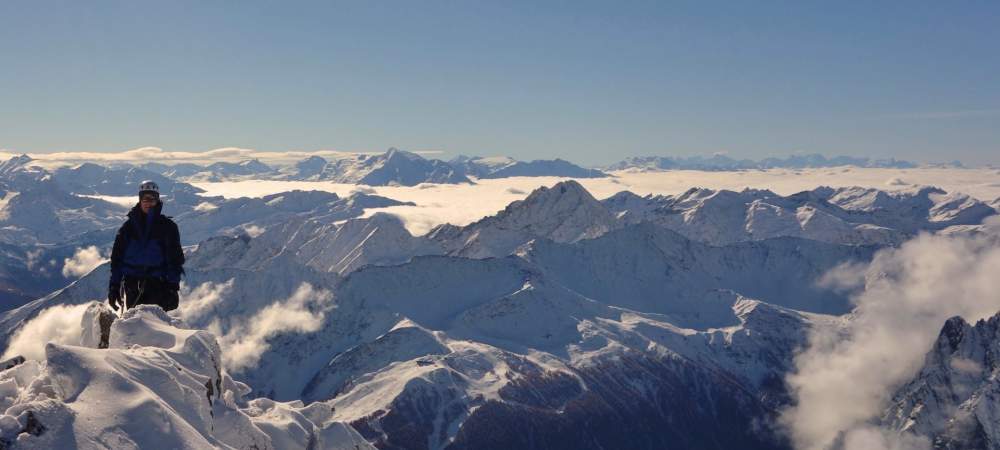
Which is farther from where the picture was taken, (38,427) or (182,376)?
(182,376)

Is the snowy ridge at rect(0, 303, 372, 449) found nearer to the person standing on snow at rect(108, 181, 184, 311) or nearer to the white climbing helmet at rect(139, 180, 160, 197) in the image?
the person standing on snow at rect(108, 181, 184, 311)

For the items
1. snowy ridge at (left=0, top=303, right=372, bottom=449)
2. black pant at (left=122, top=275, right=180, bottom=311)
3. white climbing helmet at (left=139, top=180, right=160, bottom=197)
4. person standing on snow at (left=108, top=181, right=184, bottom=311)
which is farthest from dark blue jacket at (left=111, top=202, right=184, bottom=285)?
snowy ridge at (left=0, top=303, right=372, bottom=449)

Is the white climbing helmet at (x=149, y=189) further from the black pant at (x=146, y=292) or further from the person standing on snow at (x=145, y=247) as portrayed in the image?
the black pant at (x=146, y=292)

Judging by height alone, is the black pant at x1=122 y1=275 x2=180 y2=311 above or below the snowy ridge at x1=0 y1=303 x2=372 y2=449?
above

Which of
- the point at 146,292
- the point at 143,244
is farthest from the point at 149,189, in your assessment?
the point at 146,292

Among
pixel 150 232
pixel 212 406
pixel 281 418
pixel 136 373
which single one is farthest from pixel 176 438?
pixel 281 418

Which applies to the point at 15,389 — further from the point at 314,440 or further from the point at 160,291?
the point at 314,440

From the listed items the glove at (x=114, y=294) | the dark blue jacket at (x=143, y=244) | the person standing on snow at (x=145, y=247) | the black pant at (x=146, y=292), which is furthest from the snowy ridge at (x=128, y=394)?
the dark blue jacket at (x=143, y=244)
